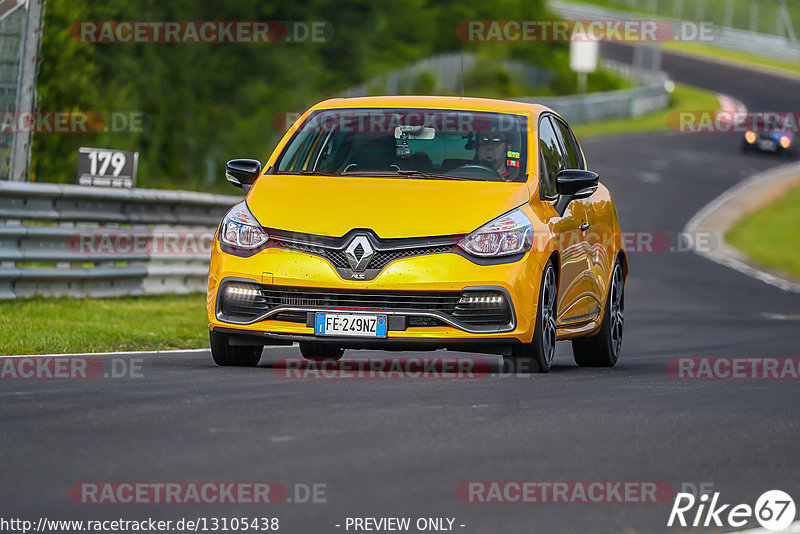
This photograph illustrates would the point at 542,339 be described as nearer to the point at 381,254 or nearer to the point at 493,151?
the point at 381,254

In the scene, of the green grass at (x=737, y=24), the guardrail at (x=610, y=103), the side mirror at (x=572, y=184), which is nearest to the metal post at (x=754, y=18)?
the green grass at (x=737, y=24)

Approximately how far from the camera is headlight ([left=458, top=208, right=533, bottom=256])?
361 inches

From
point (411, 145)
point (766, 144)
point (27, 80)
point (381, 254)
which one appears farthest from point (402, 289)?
point (766, 144)

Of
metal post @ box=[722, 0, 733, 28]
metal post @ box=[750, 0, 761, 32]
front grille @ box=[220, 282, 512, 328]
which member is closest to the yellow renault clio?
front grille @ box=[220, 282, 512, 328]

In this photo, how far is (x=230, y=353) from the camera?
31.9 feet

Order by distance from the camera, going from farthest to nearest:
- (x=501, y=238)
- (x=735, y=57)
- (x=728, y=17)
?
1. (x=728, y=17)
2. (x=735, y=57)
3. (x=501, y=238)

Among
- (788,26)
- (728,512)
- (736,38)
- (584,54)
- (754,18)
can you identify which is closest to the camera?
(728,512)

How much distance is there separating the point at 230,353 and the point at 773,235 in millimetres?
25356

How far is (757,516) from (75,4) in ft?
71.6

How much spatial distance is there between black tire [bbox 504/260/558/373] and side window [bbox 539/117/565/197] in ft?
2.13

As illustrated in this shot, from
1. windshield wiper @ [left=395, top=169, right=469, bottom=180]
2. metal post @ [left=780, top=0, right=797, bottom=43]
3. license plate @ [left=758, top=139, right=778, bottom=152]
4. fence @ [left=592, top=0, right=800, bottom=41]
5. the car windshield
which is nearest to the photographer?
windshield wiper @ [left=395, top=169, right=469, bottom=180]

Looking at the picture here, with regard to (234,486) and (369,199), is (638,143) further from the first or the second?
(234,486)

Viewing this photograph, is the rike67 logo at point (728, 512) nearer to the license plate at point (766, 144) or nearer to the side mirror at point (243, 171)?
the side mirror at point (243, 171)

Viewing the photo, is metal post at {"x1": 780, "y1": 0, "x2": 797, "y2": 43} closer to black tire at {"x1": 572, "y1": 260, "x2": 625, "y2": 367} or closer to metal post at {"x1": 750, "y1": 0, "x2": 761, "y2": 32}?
metal post at {"x1": 750, "y1": 0, "x2": 761, "y2": 32}
